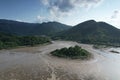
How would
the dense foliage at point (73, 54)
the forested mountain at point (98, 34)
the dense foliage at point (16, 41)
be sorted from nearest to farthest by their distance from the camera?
1. the dense foliage at point (73, 54)
2. the dense foliage at point (16, 41)
3. the forested mountain at point (98, 34)

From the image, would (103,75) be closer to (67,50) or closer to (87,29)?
(67,50)

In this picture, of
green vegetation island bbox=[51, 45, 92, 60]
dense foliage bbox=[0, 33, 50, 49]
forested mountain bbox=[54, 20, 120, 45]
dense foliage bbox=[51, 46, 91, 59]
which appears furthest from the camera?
forested mountain bbox=[54, 20, 120, 45]

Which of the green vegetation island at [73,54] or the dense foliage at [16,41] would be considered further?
the dense foliage at [16,41]

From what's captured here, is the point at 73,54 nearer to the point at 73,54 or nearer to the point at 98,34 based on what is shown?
the point at 73,54

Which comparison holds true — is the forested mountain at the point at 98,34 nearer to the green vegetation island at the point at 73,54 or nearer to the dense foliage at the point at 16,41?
the dense foliage at the point at 16,41

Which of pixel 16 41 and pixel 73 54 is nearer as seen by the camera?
pixel 73 54

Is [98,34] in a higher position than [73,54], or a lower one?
higher

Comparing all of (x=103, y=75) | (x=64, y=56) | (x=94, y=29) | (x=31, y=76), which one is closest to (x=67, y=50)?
(x=64, y=56)

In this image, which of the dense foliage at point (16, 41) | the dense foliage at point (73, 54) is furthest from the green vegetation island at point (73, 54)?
the dense foliage at point (16, 41)

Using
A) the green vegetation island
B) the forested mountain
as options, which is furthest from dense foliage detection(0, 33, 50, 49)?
the forested mountain

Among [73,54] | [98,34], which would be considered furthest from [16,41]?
[98,34]

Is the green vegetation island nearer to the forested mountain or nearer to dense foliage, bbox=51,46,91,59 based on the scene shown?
dense foliage, bbox=51,46,91,59
